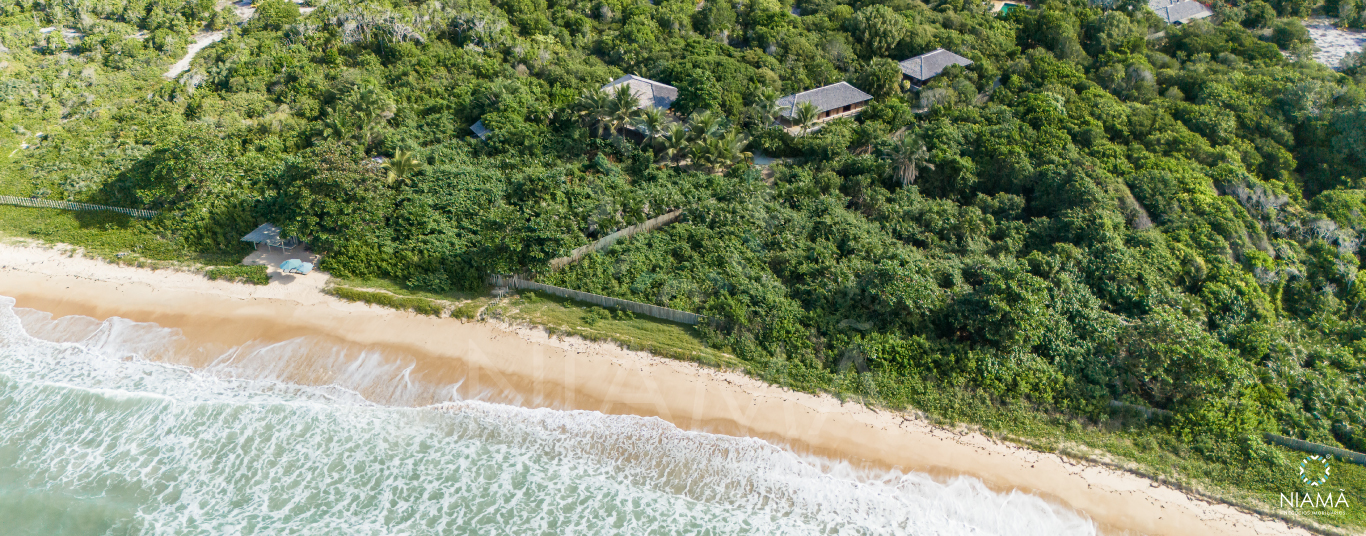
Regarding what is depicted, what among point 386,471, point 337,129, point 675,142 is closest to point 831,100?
point 675,142

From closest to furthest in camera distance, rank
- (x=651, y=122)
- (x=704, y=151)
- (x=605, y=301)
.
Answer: (x=605, y=301) < (x=704, y=151) < (x=651, y=122)

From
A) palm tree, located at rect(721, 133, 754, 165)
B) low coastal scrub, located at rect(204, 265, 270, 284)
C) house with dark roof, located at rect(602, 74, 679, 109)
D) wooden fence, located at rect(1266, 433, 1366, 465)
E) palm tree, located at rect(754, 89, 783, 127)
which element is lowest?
wooden fence, located at rect(1266, 433, 1366, 465)

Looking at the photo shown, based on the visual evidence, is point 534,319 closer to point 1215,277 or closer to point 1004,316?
point 1004,316

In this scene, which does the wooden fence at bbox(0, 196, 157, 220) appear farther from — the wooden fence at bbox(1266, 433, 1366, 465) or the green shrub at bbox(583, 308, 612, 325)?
the wooden fence at bbox(1266, 433, 1366, 465)

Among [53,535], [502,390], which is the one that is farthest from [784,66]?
[53,535]

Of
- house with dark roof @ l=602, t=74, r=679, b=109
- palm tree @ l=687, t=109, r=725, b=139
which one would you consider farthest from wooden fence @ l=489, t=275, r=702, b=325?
house with dark roof @ l=602, t=74, r=679, b=109

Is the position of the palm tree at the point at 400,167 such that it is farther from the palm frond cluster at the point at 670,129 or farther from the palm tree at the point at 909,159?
the palm tree at the point at 909,159

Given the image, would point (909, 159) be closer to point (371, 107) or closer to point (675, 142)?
point (675, 142)
